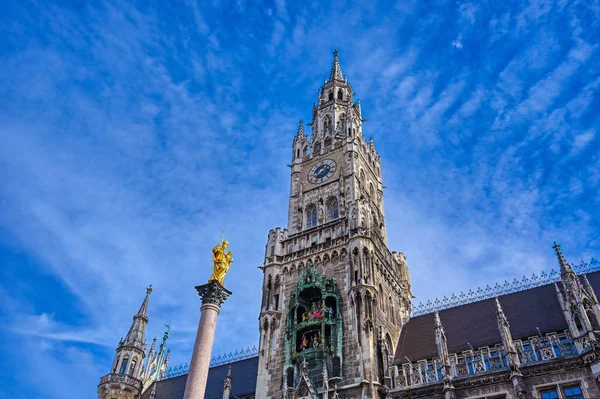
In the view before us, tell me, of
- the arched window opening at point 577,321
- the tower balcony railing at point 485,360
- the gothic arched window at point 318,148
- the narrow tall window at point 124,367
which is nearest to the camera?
the arched window opening at point 577,321

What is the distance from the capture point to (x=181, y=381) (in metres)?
47.7

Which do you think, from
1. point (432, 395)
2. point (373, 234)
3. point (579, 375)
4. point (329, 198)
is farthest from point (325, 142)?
point (579, 375)

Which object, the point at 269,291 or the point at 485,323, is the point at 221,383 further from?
the point at 485,323

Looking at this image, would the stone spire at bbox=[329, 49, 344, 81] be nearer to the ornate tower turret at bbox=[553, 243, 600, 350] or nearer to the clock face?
the clock face

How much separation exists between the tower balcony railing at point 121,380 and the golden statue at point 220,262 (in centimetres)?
2366

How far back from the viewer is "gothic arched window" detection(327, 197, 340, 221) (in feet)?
138

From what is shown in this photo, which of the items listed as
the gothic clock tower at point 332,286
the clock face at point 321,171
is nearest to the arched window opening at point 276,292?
the gothic clock tower at point 332,286

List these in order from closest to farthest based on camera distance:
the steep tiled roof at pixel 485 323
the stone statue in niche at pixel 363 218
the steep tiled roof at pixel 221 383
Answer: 1. the steep tiled roof at pixel 485 323
2. the stone statue in niche at pixel 363 218
3. the steep tiled roof at pixel 221 383

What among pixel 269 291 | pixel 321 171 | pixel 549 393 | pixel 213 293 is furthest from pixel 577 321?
pixel 321 171

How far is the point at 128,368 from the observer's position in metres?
46.8

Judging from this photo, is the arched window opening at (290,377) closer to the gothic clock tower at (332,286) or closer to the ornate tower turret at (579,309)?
the gothic clock tower at (332,286)

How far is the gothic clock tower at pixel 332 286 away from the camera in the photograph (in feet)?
103

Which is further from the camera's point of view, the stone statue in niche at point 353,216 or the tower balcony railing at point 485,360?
the stone statue in niche at point 353,216

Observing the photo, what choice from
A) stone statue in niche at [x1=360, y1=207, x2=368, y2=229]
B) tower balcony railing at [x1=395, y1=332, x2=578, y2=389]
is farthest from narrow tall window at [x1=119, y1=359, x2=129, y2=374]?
tower balcony railing at [x1=395, y1=332, x2=578, y2=389]
